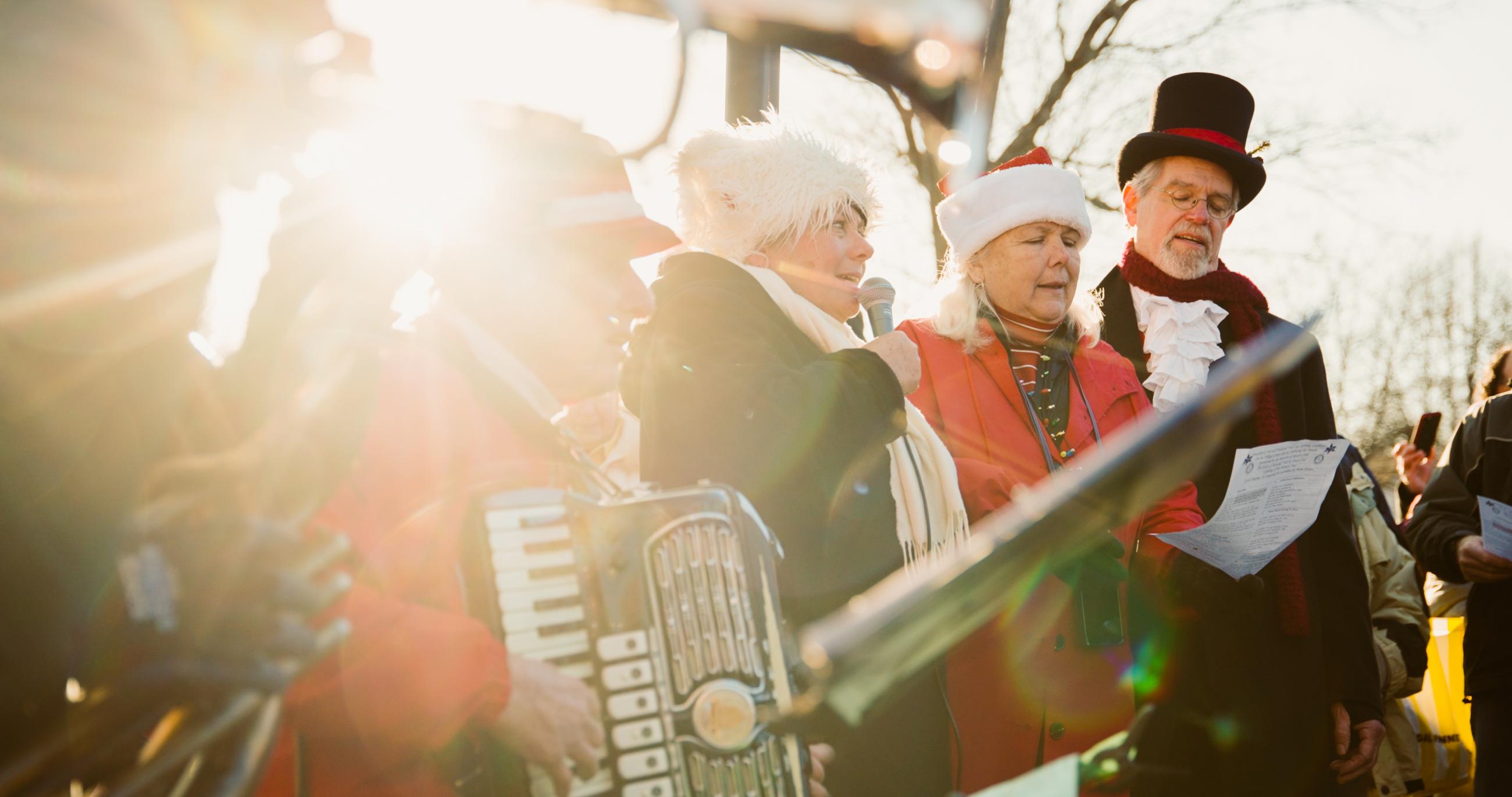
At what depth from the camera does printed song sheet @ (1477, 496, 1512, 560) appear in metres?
3.33

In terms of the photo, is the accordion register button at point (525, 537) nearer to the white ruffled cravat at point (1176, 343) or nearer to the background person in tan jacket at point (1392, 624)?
the white ruffled cravat at point (1176, 343)

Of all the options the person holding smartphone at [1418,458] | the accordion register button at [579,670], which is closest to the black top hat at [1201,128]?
the accordion register button at [579,670]

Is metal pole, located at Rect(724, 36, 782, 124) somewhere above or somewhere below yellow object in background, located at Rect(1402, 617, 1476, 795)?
above

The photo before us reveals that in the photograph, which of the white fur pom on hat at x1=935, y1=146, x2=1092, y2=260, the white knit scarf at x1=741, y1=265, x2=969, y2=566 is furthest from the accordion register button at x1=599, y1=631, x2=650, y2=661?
the white fur pom on hat at x1=935, y1=146, x2=1092, y2=260

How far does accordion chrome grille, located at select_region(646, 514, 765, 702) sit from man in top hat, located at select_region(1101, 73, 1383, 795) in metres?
1.60

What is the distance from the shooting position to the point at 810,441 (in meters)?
2.15

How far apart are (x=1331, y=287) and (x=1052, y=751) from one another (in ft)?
38.0

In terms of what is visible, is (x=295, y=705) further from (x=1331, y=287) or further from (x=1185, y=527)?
(x=1331, y=287)

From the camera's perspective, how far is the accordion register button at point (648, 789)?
1459mm

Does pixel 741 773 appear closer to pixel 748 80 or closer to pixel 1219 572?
pixel 1219 572

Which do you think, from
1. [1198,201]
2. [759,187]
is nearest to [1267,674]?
[1198,201]

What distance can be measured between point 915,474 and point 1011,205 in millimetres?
1069

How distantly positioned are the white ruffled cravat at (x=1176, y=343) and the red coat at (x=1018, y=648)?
340 millimetres

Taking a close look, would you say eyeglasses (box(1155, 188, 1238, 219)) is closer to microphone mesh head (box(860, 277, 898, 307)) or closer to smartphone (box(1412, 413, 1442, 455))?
microphone mesh head (box(860, 277, 898, 307))
